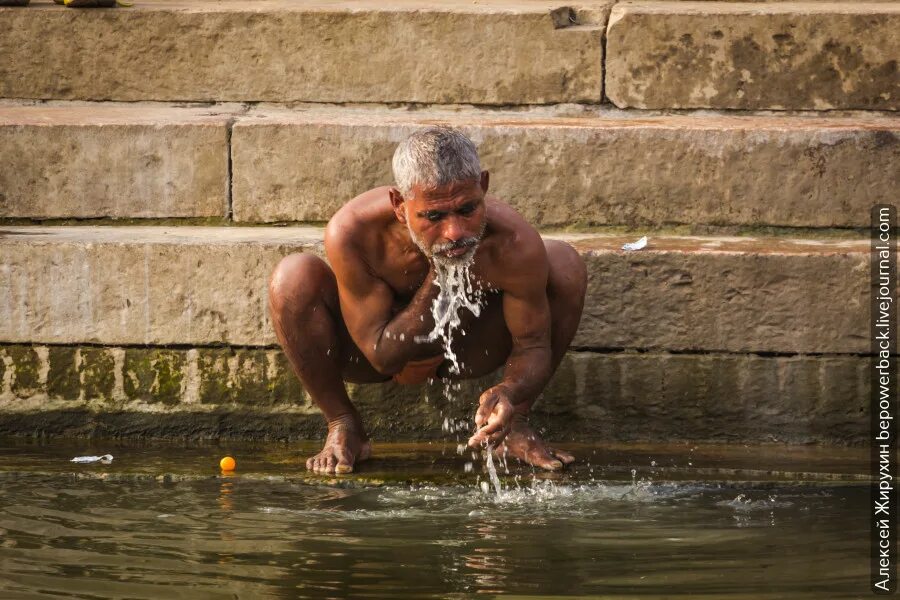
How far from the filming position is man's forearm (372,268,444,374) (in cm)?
463

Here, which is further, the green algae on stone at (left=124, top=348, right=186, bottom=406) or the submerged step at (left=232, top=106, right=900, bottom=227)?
the submerged step at (left=232, top=106, right=900, bottom=227)

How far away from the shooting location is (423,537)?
4.01 metres

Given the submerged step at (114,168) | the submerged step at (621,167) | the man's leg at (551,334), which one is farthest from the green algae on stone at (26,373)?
the man's leg at (551,334)

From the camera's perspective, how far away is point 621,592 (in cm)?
348

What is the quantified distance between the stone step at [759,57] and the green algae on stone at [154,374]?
240 centimetres

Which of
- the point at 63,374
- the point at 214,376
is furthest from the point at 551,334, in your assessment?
the point at 63,374

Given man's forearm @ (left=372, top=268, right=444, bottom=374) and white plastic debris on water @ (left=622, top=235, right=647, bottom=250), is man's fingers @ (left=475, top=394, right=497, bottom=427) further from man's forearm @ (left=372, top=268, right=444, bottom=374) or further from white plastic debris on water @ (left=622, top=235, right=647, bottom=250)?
white plastic debris on water @ (left=622, top=235, right=647, bottom=250)

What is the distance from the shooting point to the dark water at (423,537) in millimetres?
3557

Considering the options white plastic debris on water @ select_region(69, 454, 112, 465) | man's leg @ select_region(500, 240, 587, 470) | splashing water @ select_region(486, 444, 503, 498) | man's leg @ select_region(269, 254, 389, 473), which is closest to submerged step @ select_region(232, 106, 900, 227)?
man's leg @ select_region(500, 240, 587, 470)

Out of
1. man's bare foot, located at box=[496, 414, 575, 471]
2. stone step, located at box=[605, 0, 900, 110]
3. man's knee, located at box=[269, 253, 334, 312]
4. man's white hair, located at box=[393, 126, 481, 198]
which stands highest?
stone step, located at box=[605, 0, 900, 110]

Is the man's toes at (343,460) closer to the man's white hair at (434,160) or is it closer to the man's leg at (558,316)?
the man's leg at (558,316)

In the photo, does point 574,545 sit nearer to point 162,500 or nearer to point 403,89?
point 162,500

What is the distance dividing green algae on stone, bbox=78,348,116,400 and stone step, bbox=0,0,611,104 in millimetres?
1620

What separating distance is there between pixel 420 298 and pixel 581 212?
1331mm
